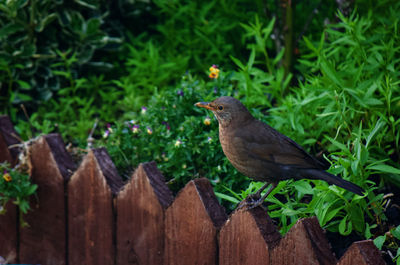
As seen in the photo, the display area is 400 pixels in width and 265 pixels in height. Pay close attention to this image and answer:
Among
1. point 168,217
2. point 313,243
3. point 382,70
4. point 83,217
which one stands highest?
point 382,70

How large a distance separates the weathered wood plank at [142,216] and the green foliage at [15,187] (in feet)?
2.08

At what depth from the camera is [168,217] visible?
2.73 m

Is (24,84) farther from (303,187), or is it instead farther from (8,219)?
(303,187)

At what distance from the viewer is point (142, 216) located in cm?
287

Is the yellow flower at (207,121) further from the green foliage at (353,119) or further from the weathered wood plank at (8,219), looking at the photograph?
the weathered wood plank at (8,219)

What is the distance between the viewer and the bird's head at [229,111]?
2.69m

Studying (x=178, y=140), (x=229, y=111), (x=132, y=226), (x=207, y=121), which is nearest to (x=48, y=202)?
(x=132, y=226)

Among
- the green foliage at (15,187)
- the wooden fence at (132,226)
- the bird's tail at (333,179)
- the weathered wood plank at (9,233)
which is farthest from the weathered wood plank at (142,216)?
the weathered wood plank at (9,233)

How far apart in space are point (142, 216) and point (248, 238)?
0.70 metres

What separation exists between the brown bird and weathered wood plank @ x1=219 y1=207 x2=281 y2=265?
3.5 inches

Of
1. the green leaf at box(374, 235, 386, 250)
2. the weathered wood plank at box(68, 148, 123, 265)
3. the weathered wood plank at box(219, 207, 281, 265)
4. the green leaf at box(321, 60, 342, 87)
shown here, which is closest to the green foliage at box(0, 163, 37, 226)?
the weathered wood plank at box(68, 148, 123, 265)

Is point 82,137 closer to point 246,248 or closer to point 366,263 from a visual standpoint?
point 246,248

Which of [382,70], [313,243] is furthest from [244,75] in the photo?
[313,243]

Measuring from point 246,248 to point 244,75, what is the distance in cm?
139
